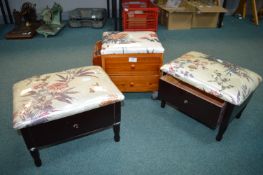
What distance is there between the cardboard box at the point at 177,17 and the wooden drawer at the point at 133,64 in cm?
153

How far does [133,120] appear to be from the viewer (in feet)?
5.14

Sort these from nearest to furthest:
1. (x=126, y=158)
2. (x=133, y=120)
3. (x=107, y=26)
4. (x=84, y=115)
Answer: (x=84, y=115) < (x=126, y=158) < (x=133, y=120) < (x=107, y=26)

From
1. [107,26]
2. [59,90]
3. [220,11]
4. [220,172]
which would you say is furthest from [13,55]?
[220,11]

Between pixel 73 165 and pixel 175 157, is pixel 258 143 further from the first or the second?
pixel 73 165

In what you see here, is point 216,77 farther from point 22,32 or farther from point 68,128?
point 22,32

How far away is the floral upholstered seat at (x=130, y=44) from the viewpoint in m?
1.51

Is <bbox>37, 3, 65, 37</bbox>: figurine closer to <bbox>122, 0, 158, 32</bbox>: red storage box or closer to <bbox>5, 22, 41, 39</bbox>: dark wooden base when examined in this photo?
<bbox>5, 22, 41, 39</bbox>: dark wooden base

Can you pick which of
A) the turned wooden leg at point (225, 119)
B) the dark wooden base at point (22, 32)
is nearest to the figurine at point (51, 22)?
the dark wooden base at point (22, 32)

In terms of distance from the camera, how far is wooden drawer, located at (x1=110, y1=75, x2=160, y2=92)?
1.64 metres

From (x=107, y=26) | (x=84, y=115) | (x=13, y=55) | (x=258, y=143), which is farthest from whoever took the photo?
(x=107, y=26)

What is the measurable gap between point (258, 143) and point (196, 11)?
2029mm

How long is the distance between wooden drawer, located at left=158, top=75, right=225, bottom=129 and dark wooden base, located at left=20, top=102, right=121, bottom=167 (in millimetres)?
415

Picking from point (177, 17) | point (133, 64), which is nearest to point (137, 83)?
point (133, 64)

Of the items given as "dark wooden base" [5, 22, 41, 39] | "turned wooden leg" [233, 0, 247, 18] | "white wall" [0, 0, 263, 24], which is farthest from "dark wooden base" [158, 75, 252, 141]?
"turned wooden leg" [233, 0, 247, 18]
